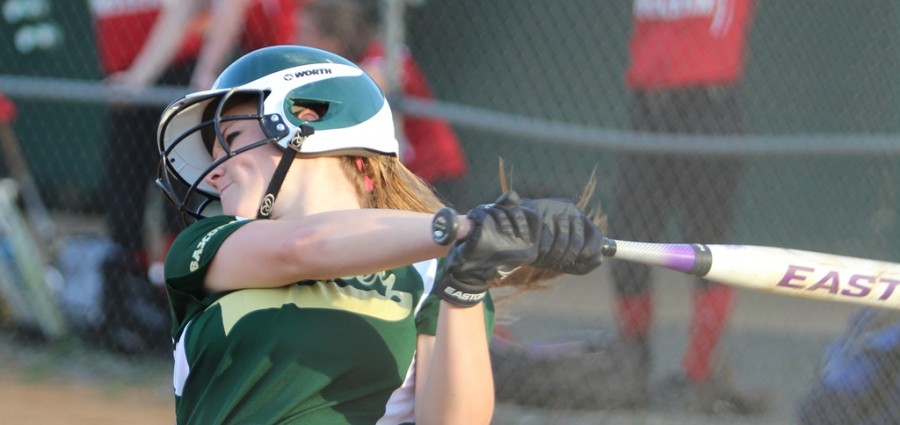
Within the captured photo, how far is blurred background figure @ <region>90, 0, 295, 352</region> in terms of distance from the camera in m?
5.61

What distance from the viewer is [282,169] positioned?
2.32 metres

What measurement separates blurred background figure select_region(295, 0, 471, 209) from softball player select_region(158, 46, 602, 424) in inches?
102

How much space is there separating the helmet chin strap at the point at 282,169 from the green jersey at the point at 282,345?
0.20 ft

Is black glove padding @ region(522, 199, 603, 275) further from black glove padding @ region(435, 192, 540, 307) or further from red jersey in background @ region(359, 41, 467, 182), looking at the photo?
red jersey in background @ region(359, 41, 467, 182)

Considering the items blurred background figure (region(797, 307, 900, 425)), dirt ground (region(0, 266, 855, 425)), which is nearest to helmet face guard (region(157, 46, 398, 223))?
dirt ground (region(0, 266, 855, 425))

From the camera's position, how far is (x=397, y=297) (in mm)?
2404

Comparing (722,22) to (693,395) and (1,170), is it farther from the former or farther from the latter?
(1,170)

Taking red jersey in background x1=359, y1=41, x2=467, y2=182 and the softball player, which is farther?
red jersey in background x1=359, y1=41, x2=467, y2=182

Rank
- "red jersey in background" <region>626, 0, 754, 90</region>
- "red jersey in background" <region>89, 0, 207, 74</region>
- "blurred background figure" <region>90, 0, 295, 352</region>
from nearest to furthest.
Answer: "red jersey in background" <region>626, 0, 754, 90</region> → "blurred background figure" <region>90, 0, 295, 352</region> → "red jersey in background" <region>89, 0, 207, 74</region>

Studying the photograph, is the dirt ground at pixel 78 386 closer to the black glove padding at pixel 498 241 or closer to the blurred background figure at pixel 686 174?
the blurred background figure at pixel 686 174

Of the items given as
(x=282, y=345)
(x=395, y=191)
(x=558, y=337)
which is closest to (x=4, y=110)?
(x=558, y=337)

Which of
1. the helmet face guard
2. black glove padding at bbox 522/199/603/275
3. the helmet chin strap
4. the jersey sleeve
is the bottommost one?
black glove padding at bbox 522/199/603/275

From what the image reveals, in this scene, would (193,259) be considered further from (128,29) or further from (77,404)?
(128,29)

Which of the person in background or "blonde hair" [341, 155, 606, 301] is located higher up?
the person in background
